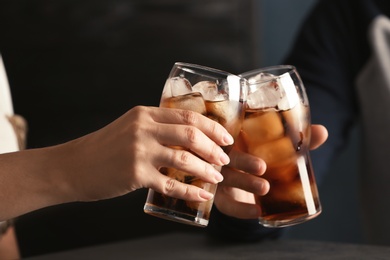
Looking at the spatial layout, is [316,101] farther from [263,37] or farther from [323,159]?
[263,37]

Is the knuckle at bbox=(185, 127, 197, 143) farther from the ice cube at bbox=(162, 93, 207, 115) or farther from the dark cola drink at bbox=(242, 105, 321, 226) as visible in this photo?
the dark cola drink at bbox=(242, 105, 321, 226)

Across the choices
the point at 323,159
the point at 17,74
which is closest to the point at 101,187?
the point at 323,159

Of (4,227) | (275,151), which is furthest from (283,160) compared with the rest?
(4,227)

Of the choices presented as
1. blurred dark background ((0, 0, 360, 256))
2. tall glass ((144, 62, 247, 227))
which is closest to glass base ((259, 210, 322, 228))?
tall glass ((144, 62, 247, 227))

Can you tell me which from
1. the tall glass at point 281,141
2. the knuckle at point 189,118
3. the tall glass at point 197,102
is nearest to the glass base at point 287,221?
the tall glass at point 281,141

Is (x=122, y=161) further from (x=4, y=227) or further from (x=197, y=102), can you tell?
(x=4, y=227)

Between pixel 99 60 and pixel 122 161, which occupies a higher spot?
pixel 122 161

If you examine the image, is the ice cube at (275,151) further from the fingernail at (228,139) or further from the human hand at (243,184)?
the fingernail at (228,139)
